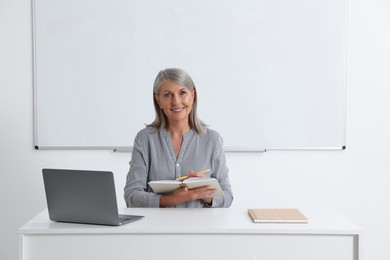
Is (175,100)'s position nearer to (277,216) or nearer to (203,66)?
(277,216)

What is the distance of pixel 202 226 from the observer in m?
2.38

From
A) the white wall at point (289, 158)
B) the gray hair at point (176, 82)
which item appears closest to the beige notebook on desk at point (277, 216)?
the gray hair at point (176, 82)

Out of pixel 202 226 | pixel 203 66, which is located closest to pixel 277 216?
pixel 202 226

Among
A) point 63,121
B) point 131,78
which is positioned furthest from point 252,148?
point 63,121

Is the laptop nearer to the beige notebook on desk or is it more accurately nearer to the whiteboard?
the beige notebook on desk

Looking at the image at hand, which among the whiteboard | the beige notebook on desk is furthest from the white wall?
the beige notebook on desk

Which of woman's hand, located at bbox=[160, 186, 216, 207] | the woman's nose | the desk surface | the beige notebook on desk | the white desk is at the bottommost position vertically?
the white desk

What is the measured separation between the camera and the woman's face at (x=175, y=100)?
3.02 meters

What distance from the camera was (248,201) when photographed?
431cm

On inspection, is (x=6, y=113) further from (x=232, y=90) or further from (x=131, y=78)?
(x=232, y=90)

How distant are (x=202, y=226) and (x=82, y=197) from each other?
1.59 ft

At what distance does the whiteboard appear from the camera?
4.25 metres

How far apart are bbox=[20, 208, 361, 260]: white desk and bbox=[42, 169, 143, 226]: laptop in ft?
0.23

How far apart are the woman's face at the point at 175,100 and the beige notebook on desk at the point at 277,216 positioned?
66 cm
